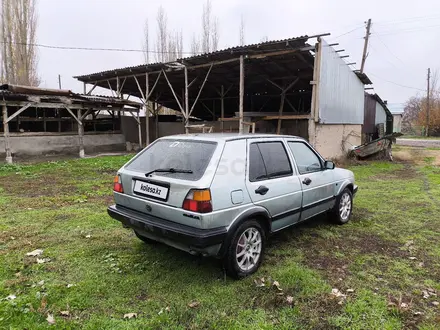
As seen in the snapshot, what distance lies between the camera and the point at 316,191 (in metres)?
4.00

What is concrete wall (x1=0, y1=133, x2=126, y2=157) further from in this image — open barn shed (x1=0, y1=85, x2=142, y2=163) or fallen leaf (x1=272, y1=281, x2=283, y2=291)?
fallen leaf (x1=272, y1=281, x2=283, y2=291)

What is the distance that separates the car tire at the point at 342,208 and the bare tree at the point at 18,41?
2498 cm

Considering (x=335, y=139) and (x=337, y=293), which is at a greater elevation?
(x=335, y=139)

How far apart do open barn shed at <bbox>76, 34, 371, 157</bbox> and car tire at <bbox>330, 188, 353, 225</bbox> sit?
668 centimetres

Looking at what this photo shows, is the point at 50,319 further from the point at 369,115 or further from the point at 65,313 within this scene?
the point at 369,115

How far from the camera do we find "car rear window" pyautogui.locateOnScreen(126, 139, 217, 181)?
2908 millimetres

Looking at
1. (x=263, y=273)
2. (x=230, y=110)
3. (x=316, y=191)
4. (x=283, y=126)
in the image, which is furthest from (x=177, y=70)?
(x=263, y=273)

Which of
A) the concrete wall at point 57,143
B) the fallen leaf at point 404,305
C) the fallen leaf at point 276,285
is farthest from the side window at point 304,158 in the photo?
the concrete wall at point 57,143

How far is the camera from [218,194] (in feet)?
8.96

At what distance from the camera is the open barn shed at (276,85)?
11133mm

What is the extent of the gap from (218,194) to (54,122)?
1444cm

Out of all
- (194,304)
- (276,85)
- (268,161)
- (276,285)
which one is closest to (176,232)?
(194,304)

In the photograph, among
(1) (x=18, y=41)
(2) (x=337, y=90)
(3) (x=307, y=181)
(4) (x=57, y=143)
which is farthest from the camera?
(1) (x=18, y=41)

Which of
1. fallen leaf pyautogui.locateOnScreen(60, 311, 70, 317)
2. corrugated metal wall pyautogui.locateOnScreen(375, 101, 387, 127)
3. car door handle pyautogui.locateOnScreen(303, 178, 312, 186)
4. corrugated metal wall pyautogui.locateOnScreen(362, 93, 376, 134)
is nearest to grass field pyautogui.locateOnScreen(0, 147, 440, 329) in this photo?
fallen leaf pyautogui.locateOnScreen(60, 311, 70, 317)
